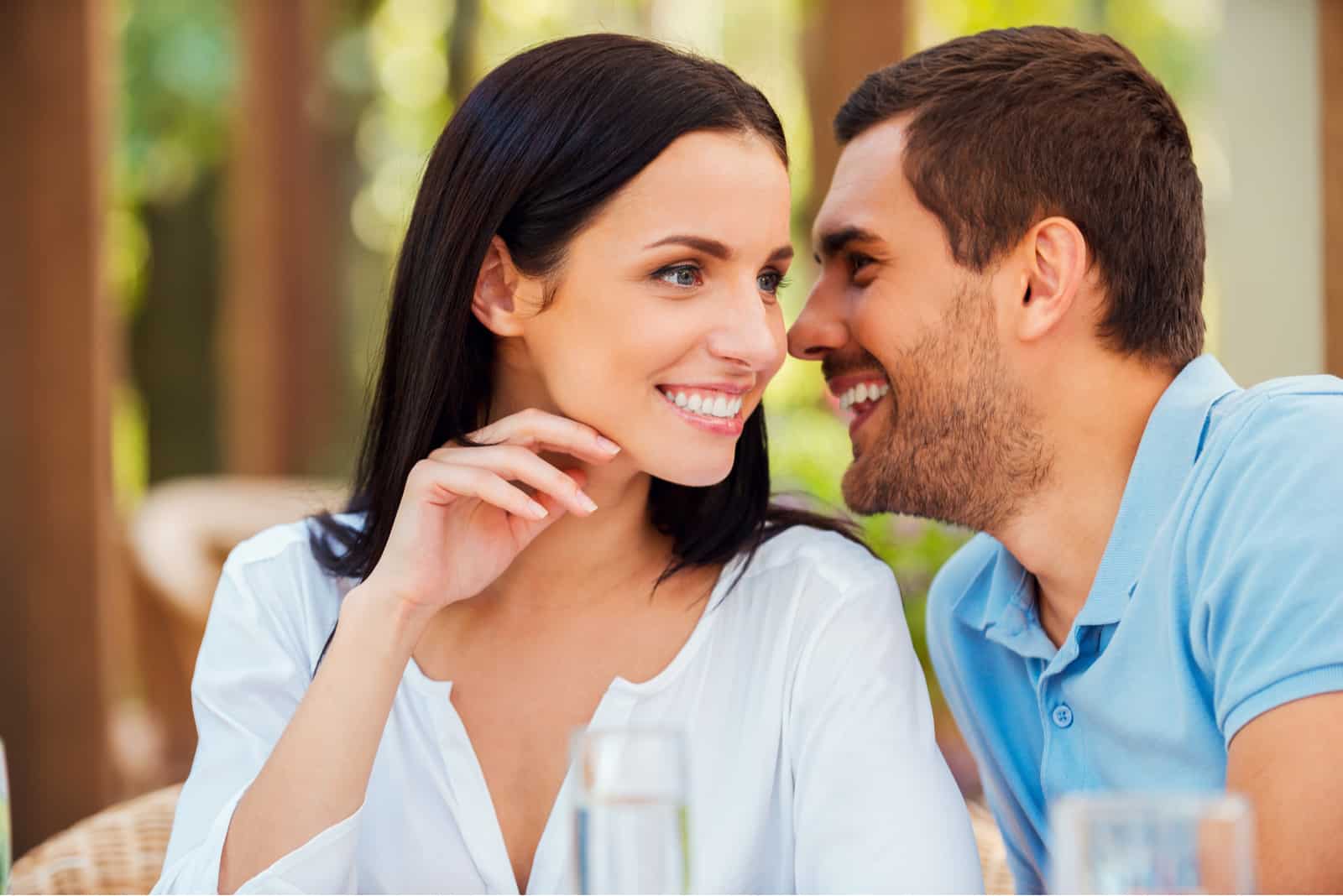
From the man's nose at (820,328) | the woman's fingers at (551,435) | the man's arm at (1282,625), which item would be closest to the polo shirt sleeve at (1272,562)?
the man's arm at (1282,625)

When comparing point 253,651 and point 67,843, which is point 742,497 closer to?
point 253,651

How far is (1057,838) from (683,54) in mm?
1262

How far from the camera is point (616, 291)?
176cm

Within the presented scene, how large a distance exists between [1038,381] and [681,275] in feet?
1.65

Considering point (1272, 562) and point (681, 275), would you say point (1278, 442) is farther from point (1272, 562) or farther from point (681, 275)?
point (681, 275)

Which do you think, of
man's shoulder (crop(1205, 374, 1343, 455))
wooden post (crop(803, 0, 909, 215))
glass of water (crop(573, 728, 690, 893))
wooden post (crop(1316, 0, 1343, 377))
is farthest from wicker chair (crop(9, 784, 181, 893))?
wooden post (crop(803, 0, 909, 215))

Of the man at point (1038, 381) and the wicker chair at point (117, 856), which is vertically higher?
the man at point (1038, 381)

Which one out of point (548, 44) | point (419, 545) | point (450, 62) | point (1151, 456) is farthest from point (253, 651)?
point (450, 62)

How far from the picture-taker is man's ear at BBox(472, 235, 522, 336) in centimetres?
186

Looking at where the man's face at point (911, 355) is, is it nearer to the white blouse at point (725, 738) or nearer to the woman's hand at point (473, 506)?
the white blouse at point (725, 738)

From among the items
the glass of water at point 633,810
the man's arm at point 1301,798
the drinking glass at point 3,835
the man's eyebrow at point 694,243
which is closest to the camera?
the glass of water at point 633,810

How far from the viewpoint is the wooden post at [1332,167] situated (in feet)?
9.42

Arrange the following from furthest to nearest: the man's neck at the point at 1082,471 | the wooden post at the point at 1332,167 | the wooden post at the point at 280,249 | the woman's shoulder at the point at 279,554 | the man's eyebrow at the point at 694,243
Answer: the wooden post at the point at 280,249 → the wooden post at the point at 1332,167 → the woman's shoulder at the point at 279,554 → the man's neck at the point at 1082,471 → the man's eyebrow at the point at 694,243

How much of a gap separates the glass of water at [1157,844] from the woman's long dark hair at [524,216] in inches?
43.2
